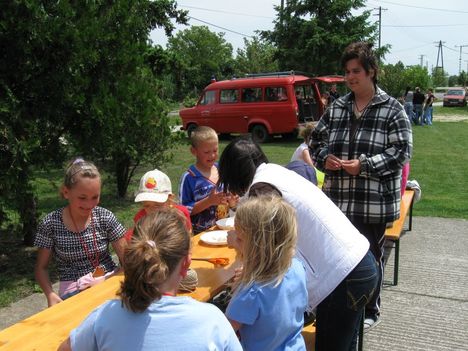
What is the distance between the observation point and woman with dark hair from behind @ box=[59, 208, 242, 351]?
1.48m

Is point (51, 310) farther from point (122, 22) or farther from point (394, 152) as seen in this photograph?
point (122, 22)

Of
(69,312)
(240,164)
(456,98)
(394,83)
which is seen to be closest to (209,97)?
(240,164)

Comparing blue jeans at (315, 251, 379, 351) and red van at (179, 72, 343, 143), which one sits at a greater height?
red van at (179, 72, 343, 143)

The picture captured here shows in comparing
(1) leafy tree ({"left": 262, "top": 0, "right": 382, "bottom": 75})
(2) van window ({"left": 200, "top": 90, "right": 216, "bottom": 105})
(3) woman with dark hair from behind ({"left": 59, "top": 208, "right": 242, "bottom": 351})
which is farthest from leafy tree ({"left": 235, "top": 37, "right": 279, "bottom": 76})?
(3) woman with dark hair from behind ({"left": 59, "top": 208, "right": 242, "bottom": 351})

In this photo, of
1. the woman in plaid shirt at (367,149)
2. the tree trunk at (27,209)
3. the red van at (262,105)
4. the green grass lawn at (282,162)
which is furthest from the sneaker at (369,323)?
the red van at (262,105)

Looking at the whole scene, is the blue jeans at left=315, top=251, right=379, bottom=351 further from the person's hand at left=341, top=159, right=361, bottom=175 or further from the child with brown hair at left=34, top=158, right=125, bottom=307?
the child with brown hair at left=34, top=158, right=125, bottom=307

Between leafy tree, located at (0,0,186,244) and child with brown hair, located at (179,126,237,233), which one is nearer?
child with brown hair, located at (179,126,237,233)

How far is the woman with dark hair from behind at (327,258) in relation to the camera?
224cm

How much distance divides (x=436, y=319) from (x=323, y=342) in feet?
6.63

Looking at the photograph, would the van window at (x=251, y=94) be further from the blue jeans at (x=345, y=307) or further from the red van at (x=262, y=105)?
the blue jeans at (x=345, y=307)

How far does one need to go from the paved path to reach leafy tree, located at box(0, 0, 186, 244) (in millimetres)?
1325

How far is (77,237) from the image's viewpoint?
3027 mm

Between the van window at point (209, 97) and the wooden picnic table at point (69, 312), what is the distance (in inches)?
583

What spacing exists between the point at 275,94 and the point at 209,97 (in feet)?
8.95
